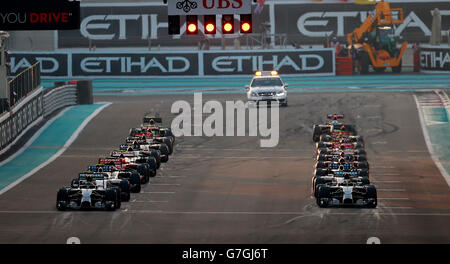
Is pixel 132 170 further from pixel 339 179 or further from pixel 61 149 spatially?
→ pixel 61 149

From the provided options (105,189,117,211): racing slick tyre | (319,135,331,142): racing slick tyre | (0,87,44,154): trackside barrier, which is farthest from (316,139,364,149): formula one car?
(0,87,44,154): trackside barrier

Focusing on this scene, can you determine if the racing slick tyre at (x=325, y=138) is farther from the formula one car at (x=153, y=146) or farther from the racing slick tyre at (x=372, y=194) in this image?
the racing slick tyre at (x=372, y=194)

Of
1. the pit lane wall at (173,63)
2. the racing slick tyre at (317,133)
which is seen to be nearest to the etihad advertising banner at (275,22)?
the pit lane wall at (173,63)

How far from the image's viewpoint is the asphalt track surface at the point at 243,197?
70.2 ft

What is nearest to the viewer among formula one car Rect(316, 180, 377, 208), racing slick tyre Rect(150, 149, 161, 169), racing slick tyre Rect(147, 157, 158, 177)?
formula one car Rect(316, 180, 377, 208)

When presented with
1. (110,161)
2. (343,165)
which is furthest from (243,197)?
(110,161)

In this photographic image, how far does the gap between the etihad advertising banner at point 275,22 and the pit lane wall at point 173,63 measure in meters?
11.5

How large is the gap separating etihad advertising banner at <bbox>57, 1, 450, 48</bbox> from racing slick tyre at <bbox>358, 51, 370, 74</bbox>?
8.89 metres

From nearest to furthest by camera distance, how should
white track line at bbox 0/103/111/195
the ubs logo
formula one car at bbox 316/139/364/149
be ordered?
1. the ubs logo
2. white track line at bbox 0/103/111/195
3. formula one car at bbox 316/139/364/149

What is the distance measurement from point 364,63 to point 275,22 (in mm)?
11280

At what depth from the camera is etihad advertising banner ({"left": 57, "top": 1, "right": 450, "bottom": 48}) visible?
70500mm

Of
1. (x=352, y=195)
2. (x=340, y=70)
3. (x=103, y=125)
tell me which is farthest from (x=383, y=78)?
(x=352, y=195)

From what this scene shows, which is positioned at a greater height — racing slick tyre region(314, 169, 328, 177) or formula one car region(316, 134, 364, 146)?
formula one car region(316, 134, 364, 146)

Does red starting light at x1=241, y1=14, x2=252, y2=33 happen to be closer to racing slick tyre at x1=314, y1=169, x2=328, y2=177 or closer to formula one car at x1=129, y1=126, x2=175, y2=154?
racing slick tyre at x1=314, y1=169, x2=328, y2=177
